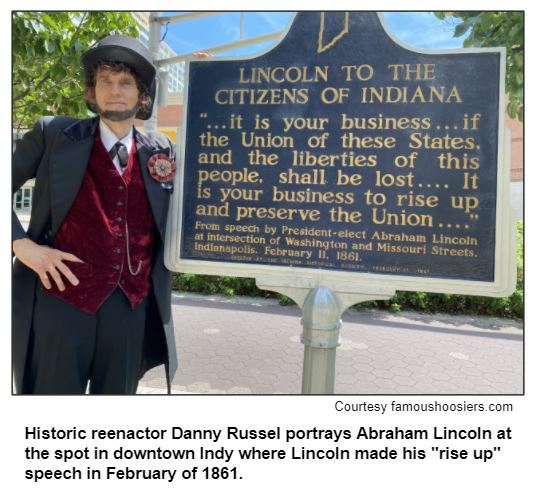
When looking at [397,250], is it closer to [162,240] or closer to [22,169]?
[162,240]

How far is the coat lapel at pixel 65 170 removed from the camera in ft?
6.00

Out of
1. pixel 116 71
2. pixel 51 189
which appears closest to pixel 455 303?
pixel 116 71

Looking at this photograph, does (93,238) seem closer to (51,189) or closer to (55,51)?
(51,189)

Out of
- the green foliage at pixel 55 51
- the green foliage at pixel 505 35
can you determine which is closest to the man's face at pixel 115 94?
the green foliage at pixel 55 51

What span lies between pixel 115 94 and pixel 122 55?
187 mm

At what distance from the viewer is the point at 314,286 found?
189 cm

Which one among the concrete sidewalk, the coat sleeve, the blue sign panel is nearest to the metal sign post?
the blue sign panel

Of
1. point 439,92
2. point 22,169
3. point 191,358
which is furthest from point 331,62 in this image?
point 191,358

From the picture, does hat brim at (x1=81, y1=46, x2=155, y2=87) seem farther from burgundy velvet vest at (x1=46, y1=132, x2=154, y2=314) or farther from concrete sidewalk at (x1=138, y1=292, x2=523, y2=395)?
concrete sidewalk at (x1=138, y1=292, x2=523, y2=395)

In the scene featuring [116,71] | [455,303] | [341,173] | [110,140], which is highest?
[116,71]

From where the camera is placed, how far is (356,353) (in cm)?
486

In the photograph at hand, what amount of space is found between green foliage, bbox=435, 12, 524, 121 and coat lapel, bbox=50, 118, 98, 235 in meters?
2.85

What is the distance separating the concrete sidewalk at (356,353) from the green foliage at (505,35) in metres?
2.82

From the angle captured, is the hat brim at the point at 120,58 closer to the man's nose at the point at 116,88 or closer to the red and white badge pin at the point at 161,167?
the man's nose at the point at 116,88
